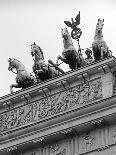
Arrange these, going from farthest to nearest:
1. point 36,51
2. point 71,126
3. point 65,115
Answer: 1. point 36,51
2. point 65,115
3. point 71,126

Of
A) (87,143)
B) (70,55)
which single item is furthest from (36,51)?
(87,143)

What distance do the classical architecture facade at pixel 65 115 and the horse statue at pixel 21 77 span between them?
1.62 meters

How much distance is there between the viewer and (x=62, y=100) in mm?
24688

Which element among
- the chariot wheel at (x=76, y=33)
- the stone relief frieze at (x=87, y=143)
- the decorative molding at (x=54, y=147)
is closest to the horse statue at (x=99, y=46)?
the chariot wheel at (x=76, y=33)

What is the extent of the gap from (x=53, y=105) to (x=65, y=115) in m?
1.40

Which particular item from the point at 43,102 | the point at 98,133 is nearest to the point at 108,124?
the point at 98,133

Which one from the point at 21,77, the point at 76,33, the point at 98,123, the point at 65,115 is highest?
the point at 76,33

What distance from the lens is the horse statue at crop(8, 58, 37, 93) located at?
27.5m

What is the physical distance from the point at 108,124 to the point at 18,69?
267 inches

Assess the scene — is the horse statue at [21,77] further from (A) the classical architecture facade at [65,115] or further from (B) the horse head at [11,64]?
(A) the classical architecture facade at [65,115]

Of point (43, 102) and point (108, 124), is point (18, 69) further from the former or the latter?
point (108, 124)

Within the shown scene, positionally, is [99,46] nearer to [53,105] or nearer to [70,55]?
[70,55]

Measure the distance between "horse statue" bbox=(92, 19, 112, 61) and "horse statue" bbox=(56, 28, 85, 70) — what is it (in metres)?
1.10

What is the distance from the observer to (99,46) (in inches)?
1024
